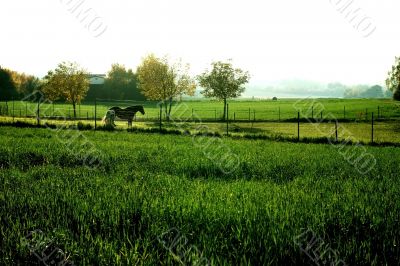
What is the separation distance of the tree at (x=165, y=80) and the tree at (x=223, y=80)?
12.7ft

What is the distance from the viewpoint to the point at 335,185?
26.0 feet

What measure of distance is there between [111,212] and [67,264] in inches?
57.2

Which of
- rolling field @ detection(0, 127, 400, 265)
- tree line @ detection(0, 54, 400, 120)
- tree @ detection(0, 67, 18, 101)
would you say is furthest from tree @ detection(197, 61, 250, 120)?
rolling field @ detection(0, 127, 400, 265)

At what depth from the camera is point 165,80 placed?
61781mm

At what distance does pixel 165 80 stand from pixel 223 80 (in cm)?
1062

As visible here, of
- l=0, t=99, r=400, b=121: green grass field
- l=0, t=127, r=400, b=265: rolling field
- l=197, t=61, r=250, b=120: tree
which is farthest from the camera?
l=197, t=61, r=250, b=120: tree

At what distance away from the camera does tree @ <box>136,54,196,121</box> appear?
202ft

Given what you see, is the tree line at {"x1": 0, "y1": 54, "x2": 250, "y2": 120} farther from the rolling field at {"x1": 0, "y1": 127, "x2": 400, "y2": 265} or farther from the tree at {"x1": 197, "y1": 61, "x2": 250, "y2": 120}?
the rolling field at {"x1": 0, "y1": 127, "x2": 400, "y2": 265}

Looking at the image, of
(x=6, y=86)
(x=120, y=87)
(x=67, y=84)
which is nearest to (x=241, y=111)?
(x=67, y=84)

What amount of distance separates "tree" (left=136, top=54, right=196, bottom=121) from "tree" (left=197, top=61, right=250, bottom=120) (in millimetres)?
3856

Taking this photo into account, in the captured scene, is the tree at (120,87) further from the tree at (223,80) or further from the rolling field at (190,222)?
the rolling field at (190,222)

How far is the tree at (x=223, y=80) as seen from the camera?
64.2 meters

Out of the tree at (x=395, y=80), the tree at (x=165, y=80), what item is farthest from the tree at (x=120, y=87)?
the tree at (x=395, y=80)

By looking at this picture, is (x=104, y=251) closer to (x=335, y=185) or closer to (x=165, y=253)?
(x=165, y=253)
